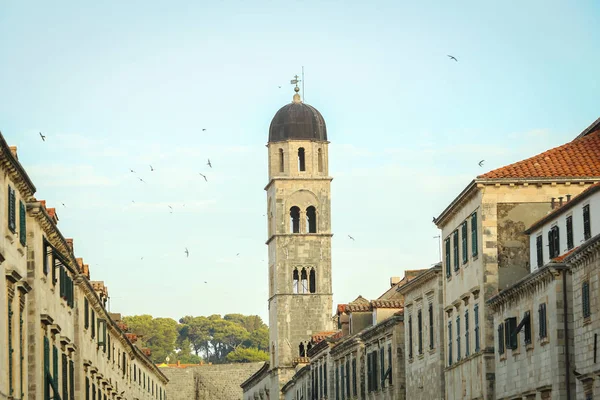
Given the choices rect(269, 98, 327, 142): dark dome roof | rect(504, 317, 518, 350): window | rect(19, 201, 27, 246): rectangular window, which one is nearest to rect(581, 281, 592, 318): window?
rect(504, 317, 518, 350): window

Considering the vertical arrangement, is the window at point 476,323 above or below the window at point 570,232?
below

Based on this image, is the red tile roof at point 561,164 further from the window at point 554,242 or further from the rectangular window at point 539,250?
the window at point 554,242

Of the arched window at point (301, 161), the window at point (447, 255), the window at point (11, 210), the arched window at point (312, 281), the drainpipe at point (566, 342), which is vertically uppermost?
the arched window at point (301, 161)

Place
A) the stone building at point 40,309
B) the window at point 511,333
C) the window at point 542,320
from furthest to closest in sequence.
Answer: the window at point 511,333
the window at point 542,320
the stone building at point 40,309

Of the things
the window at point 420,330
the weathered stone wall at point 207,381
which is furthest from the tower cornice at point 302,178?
the window at point 420,330

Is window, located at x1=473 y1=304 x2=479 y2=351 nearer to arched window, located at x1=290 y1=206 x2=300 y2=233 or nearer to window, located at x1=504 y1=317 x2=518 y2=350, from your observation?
window, located at x1=504 y1=317 x2=518 y2=350

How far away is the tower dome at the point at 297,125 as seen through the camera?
120 meters

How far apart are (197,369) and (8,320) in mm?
124359

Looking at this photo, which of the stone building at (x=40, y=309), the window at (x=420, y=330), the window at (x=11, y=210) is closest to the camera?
the stone building at (x=40, y=309)

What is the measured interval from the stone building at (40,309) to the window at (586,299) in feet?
47.0

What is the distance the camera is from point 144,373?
103312mm

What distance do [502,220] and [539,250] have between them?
2.86m

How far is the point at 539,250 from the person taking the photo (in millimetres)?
48125

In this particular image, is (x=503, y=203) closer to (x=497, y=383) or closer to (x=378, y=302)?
(x=497, y=383)
